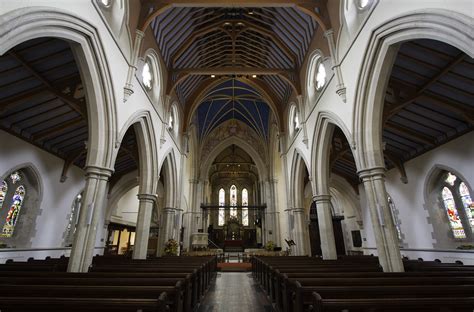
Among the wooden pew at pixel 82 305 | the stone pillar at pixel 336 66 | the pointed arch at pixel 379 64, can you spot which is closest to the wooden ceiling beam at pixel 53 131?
the wooden pew at pixel 82 305

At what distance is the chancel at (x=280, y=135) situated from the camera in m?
3.48

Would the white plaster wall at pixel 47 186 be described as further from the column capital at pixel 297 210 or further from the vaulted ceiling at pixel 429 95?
the vaulted ceiling at pixel 429 95

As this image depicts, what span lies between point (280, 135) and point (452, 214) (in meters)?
8.69

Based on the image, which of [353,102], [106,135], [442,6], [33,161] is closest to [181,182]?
[33,161]

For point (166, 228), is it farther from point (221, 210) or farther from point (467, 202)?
point (221, 210)

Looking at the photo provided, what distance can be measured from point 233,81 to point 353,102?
1214 cm

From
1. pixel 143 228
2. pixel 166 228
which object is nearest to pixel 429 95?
pixel 143 228

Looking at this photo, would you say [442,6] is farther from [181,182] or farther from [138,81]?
[181,182]

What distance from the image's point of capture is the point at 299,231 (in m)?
11.9

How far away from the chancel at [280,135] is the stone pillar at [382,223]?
26mm

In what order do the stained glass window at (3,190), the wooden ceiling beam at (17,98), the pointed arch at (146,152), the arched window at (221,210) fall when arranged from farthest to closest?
the arched window at (221,210), the pointed arch at (146,152), the stained glass window at (3,190), the wooden ceiling beam at (17,98)

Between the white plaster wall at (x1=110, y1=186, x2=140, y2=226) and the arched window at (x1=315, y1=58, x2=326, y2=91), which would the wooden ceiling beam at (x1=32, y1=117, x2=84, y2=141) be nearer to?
the arched window at (x1=315, y1=58, x2=326, y2=91)

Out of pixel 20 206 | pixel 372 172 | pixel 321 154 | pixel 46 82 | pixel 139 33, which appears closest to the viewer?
pixel 372 172

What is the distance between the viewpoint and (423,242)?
10.4m
